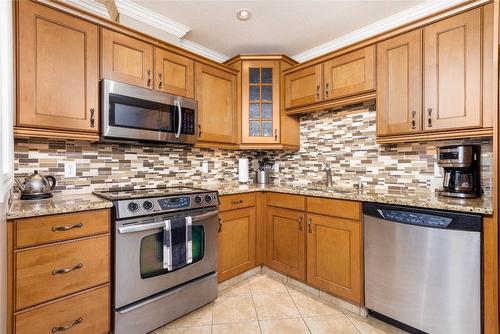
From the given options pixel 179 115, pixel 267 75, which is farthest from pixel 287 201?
pixel 267 75

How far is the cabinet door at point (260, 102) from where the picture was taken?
2.80m

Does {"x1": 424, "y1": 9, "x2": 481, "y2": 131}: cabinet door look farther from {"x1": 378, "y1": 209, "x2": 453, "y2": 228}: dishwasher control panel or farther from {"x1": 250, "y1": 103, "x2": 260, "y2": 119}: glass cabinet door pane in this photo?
{"x1": 250, "y1": 103, "x2": 260, "y2": 119}: glass cabinet door pane

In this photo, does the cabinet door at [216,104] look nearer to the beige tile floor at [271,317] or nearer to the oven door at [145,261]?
the oven door at [145,261]

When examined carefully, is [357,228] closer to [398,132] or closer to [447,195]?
[447,195]

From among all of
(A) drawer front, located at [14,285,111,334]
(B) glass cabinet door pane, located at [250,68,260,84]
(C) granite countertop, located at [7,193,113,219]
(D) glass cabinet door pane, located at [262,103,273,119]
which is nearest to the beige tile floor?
(A) drawer front, located at [14,285,111,334]

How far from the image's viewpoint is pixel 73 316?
4.73 ft

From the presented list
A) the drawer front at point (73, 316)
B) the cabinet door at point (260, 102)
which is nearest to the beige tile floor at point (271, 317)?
the drawer front at point (73, 316)

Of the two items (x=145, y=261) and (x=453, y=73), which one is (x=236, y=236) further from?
(x=453, y=73)

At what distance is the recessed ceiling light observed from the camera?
2.18 metres

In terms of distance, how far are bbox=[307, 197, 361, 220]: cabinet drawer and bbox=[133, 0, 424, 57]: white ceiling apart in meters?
1.62

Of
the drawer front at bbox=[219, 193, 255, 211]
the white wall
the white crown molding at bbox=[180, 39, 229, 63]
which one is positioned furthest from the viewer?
the white crown molding at bbox=[180, 39, 229, 63]

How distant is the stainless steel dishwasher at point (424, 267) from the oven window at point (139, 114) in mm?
1741

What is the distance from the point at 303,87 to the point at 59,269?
248cm

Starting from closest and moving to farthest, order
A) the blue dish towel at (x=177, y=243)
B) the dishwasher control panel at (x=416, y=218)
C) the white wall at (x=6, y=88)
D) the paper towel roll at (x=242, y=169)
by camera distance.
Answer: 1. the white wall at (x=6, y=88)
2. the dishwasher control panel at (x=416, y=218)
3. the blue dish towel at (x=177, y=243)
4. the paper towel roll at (x=242, y=169)
